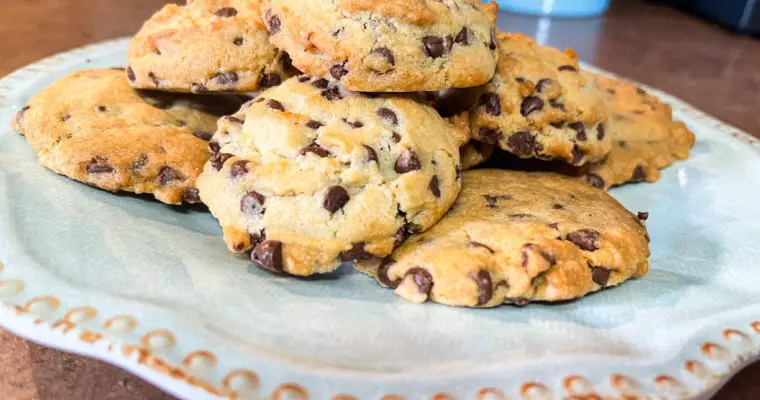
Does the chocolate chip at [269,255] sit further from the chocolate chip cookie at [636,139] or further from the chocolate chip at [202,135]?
the chocolate chip cookie at [636,139]

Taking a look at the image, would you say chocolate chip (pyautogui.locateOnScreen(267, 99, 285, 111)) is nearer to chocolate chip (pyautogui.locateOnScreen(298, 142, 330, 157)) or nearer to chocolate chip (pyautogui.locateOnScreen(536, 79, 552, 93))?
chocolate chip (pyautogui.locateOnScreen(298, 142, 330, 157))

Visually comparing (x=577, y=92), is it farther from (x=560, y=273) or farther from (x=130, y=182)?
(x=130, y=182)

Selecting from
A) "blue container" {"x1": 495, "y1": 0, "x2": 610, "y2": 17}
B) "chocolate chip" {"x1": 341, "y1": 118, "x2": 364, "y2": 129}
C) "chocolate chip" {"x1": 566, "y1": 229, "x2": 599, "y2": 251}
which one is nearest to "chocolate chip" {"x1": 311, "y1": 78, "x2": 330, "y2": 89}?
"chocolate chip" {"x1": 341, "y1": 118, "x2": 364, "y2": 129}

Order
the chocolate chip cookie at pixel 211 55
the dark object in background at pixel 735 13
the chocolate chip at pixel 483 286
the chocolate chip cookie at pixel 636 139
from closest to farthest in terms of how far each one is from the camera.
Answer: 1. the chocolate chip at pixel 483 286
2. the chocolate chip cookie at pixel 211 55
3. the chocolate chip cookie at pixel 636 139
4. the dark object in background at pixel 735 13

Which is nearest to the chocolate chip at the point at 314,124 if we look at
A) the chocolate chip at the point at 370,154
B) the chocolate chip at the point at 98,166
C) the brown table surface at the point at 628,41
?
the chocolate chip at the point at 370,154

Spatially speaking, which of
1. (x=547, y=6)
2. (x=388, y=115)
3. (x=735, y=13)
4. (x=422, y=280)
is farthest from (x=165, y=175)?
(x=735, y=13)

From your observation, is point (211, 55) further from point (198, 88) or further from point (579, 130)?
point (579, 130)
